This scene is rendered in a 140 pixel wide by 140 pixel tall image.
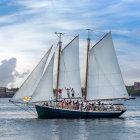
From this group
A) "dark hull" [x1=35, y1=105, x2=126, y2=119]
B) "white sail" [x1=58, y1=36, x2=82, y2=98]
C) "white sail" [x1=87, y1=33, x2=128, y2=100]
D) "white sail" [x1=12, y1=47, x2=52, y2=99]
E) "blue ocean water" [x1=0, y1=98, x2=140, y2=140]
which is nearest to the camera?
"blue ocean water" [x1=0, y1=98, x2=140, y2=140]

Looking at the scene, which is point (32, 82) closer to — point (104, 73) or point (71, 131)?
point (104, 73)

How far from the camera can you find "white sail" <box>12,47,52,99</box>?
7100 centimetres

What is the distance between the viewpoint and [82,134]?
184ft

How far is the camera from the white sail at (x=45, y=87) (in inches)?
2879

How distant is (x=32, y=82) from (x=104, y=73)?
13835 mm

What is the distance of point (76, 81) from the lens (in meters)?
76.3

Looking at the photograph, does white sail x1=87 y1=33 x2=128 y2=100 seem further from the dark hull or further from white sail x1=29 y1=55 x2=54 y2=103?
white sail x1=29 y1=55 x2=54 y2=103

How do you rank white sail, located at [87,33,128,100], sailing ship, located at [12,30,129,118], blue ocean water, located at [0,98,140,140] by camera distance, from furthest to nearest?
white sail, located at [87,33,128,100] → sailing ship, located at [12,30,129,118] → blue ocean water, located at [0,98,140,140]

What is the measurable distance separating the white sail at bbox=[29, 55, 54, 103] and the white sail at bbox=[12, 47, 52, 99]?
1.18m

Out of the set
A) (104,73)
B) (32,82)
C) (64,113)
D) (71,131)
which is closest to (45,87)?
(32,82)

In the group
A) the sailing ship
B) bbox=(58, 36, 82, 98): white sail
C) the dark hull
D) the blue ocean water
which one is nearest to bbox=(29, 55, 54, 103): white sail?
the sailing ship

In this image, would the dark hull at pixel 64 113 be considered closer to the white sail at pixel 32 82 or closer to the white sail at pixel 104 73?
the white sail at pixel 104 73

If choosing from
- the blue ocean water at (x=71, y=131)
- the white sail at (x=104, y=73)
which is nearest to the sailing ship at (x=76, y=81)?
the white sail at (x=104, y=73)

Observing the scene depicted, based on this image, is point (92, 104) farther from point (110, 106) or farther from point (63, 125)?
point (63, 125)
